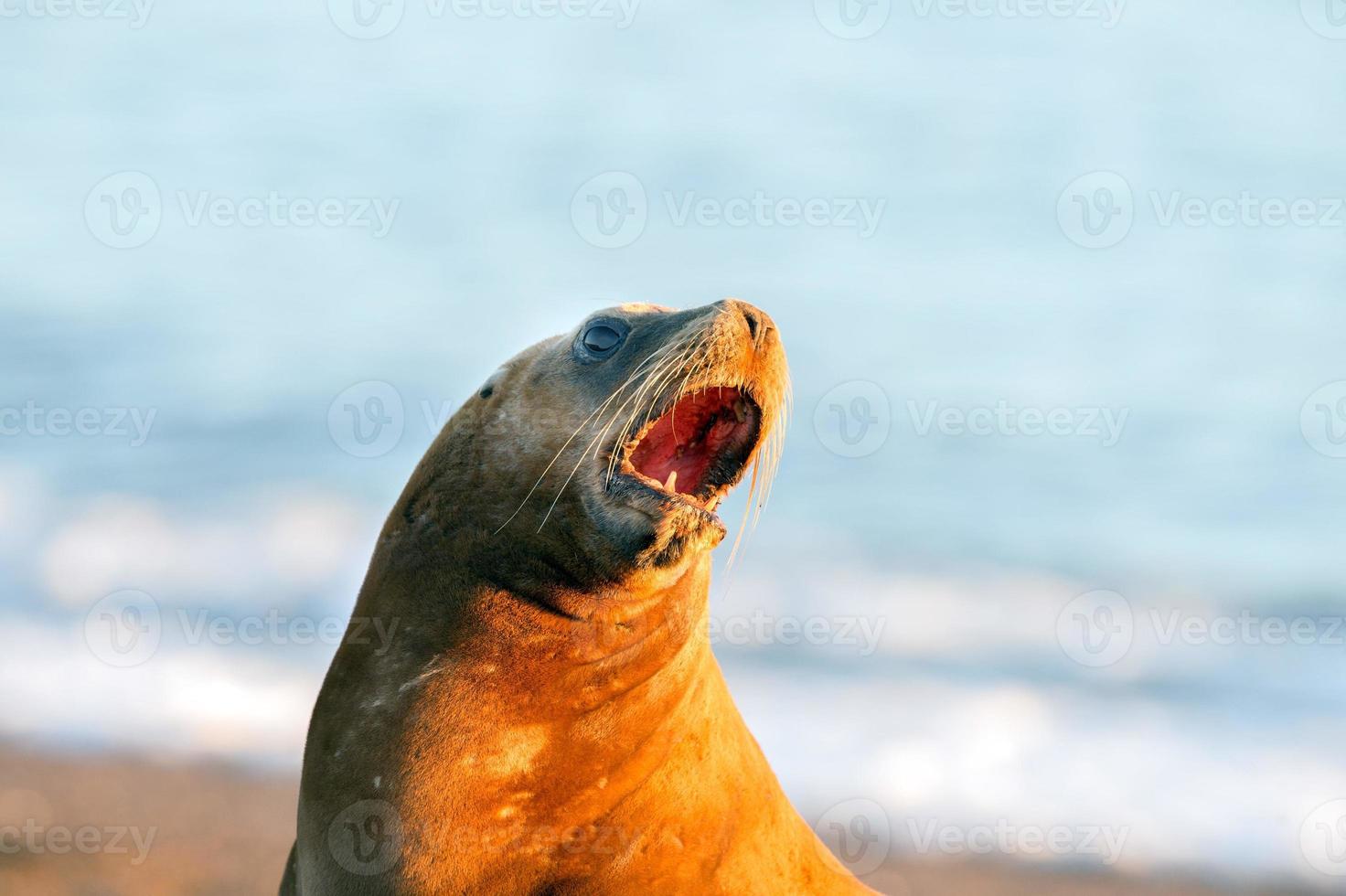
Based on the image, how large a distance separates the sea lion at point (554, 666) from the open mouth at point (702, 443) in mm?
23

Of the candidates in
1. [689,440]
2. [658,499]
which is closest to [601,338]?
[689,440]

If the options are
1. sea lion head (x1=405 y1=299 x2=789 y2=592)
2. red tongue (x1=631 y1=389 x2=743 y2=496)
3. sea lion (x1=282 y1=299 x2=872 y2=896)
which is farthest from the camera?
red tongue (x1=631 y1=389 x2=743 y2=496)

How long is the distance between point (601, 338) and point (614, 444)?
0.62 meters

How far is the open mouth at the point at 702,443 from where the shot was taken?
5.55 meters

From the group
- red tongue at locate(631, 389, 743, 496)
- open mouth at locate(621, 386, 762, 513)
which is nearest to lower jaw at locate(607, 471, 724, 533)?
open mouth at locate(621, 386, 762, 513)

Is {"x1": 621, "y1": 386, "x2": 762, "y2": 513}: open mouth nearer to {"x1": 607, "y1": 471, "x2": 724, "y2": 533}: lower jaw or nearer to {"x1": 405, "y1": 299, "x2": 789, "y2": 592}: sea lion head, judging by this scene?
{"x1": 405, "y1": 299, "x2": 789, "y2": 592}: sea lion head

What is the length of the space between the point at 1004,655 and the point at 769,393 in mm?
11888

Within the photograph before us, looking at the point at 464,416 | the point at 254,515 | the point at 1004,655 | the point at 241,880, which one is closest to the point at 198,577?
the point at 254,515

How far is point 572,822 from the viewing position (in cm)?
509

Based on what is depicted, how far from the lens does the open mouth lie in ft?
18.2

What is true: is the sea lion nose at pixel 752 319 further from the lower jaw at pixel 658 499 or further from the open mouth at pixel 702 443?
the lower jaw at pixel 658 499

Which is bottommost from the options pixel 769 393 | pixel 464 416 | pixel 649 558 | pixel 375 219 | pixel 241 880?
pixel 241 880

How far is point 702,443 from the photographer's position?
5750mm

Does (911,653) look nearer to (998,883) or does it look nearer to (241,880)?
(998,883)
